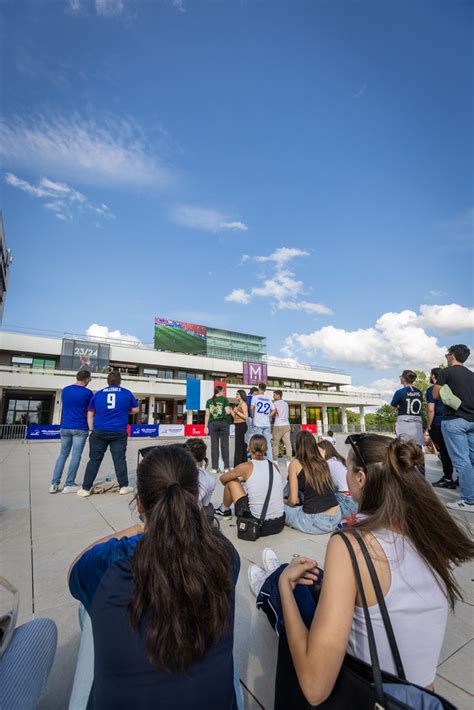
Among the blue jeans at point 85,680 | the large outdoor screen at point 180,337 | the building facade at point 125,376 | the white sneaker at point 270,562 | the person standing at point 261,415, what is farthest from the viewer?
the large outdoor screen at point 180,337

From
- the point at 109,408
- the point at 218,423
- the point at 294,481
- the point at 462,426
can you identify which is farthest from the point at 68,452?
the point at 462,426

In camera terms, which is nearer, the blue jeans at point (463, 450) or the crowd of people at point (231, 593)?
the crowd of people at point (231, 593)

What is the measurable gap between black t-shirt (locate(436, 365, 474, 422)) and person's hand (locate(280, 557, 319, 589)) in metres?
3.71

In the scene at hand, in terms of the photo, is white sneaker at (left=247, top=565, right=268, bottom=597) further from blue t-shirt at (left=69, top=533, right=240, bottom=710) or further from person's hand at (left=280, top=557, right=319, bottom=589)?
blue t-shirt at (left=69, top=533, right=240, bottom=710)

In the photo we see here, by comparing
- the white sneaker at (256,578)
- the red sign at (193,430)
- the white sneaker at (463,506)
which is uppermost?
the white sneaker at (256,578)

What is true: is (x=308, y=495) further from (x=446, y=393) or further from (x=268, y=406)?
(x=268, y=406)

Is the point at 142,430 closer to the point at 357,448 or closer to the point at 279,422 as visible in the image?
the point at 279,422

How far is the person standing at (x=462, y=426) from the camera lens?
4.08m

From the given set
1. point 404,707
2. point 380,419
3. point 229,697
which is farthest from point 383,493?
point 380,419

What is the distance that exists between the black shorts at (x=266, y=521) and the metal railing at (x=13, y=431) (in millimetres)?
23652

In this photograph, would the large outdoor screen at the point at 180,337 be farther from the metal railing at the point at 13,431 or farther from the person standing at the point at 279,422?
the person standing at the point at 279,422

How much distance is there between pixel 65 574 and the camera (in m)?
2.50

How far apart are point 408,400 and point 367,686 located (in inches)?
202

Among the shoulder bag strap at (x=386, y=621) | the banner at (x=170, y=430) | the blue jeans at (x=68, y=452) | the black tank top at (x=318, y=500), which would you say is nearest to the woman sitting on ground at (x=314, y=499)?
the black tank top at (x=318, y=500)
